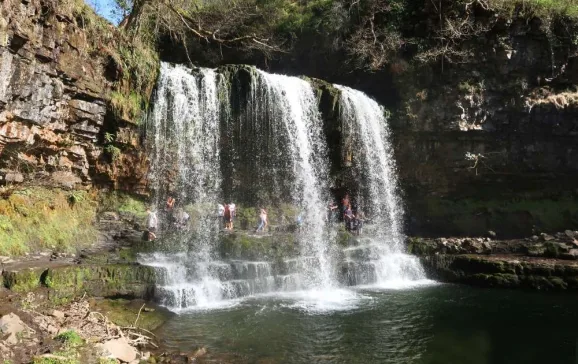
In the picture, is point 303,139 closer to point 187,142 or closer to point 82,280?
point 187,142

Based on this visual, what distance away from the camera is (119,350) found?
6.47 meters

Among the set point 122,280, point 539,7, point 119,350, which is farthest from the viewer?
point 539,7

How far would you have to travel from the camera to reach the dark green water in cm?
759

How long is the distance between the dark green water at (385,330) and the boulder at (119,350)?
1013mm

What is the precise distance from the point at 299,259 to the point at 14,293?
7.22 m

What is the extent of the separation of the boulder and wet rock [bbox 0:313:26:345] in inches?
42.6

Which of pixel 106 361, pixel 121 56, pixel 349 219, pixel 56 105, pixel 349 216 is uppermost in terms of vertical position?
pixel 121 56

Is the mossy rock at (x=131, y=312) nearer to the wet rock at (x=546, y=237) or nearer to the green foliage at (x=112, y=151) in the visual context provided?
the green foliage at (x=112, y=151)

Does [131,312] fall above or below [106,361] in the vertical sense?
above

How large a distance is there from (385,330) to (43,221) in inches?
367

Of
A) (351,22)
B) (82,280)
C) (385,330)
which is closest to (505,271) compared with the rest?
(385,330)

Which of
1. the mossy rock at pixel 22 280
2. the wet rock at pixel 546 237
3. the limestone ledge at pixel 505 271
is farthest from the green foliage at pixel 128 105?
the wet rock at pixel 546 237

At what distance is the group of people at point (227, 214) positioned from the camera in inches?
649

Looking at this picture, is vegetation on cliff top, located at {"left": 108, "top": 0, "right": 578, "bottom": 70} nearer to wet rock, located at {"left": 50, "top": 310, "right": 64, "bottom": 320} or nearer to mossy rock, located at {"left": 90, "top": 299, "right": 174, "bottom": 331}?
mossy rock, located at {"left": 90, "top": 299, "right": 174, "bottom": 331}
